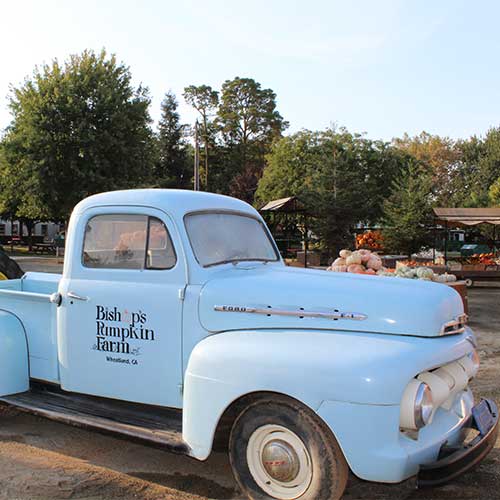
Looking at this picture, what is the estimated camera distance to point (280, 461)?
3.11 meters

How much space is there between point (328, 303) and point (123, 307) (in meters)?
1.47

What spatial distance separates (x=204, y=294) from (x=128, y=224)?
0.90m

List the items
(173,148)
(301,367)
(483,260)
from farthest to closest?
1. (173,148)
2. (483,260)
3. (301,367)

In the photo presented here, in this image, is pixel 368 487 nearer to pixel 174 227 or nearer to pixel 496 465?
pixel 496 465

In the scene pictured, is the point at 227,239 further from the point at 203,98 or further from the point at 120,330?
the point at 203,98

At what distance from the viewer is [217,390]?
321cm

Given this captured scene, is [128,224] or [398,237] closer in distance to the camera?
[128,224]

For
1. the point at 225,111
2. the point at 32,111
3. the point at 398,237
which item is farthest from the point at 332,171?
the point at 225,111

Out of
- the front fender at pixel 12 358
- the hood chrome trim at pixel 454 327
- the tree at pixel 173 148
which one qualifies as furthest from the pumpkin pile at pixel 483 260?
the tree at pixel 173 148

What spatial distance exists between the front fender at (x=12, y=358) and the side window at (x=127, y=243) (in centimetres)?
89

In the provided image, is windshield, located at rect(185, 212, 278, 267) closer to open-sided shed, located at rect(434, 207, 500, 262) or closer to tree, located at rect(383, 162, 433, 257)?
open-sided shed, located at rect(434, 207, 500, 262)

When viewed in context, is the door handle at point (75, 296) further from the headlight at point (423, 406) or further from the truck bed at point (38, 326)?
the headlight at point (423, 406)

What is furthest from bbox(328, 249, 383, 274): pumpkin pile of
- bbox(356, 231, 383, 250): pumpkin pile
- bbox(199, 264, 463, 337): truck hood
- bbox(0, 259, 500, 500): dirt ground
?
bbox(356, 231, 383, 250): pumpkin pile

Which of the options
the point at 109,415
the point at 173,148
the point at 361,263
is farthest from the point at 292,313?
the point at 173,148
